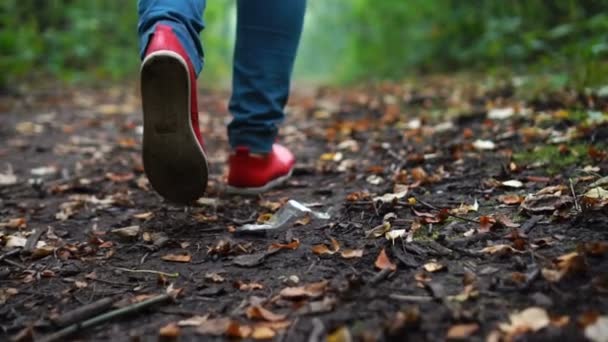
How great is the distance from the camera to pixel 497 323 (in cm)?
101

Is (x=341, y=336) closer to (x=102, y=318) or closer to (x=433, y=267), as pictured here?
(x=433, y=267)

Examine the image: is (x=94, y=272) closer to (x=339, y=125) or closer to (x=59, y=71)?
(x=339, y=125)

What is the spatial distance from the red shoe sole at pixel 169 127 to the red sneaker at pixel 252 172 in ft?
1.33

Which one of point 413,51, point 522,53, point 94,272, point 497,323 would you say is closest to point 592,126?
point 497,323

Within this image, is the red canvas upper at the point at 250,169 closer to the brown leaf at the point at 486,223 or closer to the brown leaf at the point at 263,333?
the brown leaf at the point at 486,223

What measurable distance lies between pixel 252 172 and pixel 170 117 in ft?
1.85

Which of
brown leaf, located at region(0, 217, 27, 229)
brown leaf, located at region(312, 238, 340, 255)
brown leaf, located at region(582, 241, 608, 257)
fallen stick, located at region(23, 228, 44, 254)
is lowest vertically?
brown leaf, located at region(0, 217, 27, 229)

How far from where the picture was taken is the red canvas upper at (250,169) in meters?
2.01

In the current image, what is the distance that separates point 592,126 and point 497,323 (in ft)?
5.06

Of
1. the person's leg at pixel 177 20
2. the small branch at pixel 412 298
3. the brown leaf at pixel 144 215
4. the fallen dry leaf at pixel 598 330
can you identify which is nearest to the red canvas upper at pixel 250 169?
the brown leaf at pixel 144 215

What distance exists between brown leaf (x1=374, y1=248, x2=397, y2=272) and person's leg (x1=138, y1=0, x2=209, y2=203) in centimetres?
57

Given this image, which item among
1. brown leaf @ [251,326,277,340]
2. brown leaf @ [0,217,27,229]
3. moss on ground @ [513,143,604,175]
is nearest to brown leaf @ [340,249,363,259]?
→ brown leaf @ [251,326,277,340]

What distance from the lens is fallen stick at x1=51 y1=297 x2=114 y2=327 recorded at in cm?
112

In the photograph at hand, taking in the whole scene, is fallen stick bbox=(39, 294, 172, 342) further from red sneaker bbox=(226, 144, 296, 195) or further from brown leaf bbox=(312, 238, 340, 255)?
red sneaker bbox=(226, 144, 296, 195)
